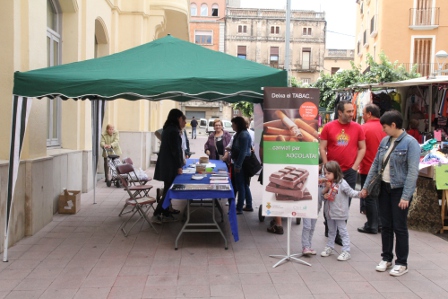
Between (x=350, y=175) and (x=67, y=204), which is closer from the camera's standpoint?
(x=350, y=175)

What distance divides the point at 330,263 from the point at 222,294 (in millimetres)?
1603

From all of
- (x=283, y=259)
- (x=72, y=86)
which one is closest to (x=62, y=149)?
(x=72, y=86)

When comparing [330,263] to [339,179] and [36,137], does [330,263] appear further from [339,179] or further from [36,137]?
[36,137]

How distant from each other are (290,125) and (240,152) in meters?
2.56

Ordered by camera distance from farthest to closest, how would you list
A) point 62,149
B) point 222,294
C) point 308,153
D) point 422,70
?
point 422,70 → point 62,149 → point 308,153 → point 222,294

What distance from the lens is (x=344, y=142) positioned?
580 cm

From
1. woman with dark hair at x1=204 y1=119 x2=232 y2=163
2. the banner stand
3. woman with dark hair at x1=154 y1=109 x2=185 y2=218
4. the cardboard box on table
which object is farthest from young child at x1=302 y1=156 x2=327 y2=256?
the cardboard box on table

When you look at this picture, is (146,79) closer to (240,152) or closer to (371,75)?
(240,152)

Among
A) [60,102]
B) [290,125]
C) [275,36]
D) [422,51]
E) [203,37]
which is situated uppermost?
[275,36]

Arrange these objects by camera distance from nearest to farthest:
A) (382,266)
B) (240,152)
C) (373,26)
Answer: (382,266) → (240,152) → (373,26)

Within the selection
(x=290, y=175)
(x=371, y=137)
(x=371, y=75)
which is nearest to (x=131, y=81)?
(x=290, y=175)

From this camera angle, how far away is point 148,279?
4648 millimetres

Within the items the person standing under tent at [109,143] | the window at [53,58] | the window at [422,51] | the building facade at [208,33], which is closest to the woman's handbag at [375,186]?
the window at [53,58]

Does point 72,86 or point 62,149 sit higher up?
point 72,86
